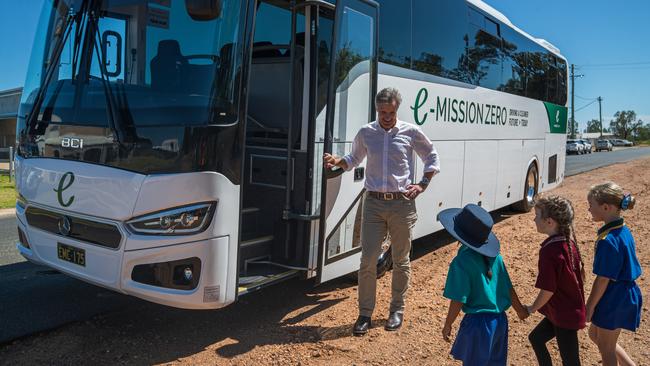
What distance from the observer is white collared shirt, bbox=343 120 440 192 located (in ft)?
15.6

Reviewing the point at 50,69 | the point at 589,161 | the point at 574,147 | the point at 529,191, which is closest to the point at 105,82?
the point at 50,69

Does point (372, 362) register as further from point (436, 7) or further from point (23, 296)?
point (436, 7)

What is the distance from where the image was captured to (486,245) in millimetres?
3076

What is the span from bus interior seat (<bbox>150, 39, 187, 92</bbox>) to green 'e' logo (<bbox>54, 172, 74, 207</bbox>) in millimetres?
1005

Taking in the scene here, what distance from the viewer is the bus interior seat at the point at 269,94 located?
5.44 meters

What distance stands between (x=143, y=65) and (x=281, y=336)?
2506 mm

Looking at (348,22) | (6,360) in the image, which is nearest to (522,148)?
(348,22)

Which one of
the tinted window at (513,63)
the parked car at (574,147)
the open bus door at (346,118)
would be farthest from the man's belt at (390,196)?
the parked car at (574,147)

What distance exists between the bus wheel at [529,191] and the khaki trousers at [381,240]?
7456 millimetres

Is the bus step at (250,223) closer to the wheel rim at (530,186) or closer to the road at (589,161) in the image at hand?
the wheel rim at (530,186)

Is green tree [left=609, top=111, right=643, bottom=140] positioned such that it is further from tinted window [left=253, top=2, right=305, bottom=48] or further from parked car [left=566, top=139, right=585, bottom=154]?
tinted window [left=253, top=2, right=305, bottom=48]

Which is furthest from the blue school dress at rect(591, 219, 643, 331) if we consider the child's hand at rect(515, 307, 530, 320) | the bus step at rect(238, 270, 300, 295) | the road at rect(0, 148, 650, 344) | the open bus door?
the road at rect(0, 148, 650, 344)

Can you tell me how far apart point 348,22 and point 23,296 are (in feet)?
14.0

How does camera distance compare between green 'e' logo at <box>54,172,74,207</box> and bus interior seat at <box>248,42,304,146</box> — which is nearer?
green 'e' logo at <box>54,172,74,207</box>
